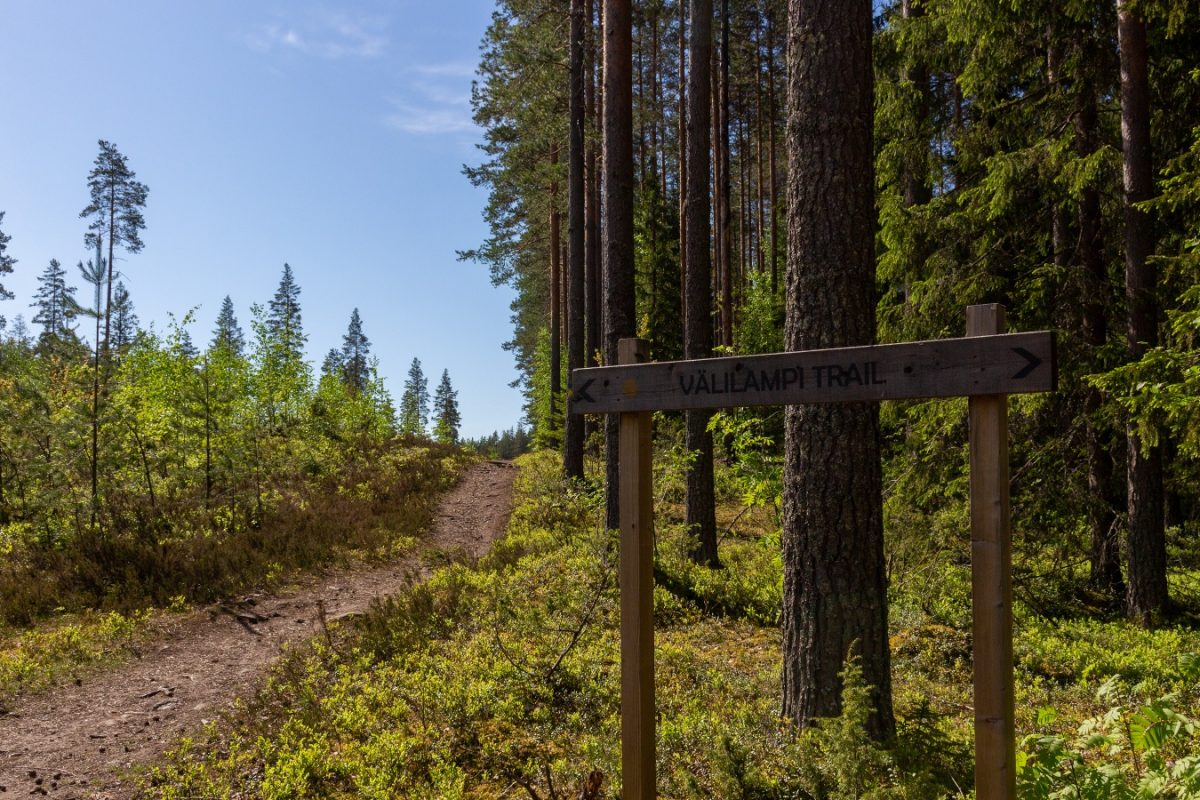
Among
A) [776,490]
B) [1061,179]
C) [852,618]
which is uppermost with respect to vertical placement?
[1061,179]

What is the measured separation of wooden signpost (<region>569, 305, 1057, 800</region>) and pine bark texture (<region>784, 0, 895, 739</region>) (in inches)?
47.2

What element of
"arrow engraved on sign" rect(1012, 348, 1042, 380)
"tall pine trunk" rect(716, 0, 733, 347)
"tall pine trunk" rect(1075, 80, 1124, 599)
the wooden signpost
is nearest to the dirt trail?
the wooden signpost

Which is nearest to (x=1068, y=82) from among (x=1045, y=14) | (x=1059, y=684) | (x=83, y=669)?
(x=1045, y=14)

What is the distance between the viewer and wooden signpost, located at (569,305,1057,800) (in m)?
2.74

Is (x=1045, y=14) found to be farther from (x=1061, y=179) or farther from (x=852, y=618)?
(x=852, y=618)

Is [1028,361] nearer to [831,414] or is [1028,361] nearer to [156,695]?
[831,414]

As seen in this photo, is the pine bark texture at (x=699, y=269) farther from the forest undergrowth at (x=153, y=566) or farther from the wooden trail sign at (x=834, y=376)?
the wooden trail sign at (x=834, y=376)

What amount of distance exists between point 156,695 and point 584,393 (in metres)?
6.22

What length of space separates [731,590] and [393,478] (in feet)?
38.6

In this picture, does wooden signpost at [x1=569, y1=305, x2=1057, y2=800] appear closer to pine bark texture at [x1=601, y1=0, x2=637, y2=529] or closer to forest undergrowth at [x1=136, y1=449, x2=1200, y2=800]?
forest undergrowth at [x1=136, y1=449, x2=1200, y2=800]

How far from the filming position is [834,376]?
3180mm

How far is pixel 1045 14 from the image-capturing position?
8.55 m

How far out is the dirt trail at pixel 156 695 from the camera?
550 cm

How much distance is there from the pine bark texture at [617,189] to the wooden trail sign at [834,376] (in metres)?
6.66
